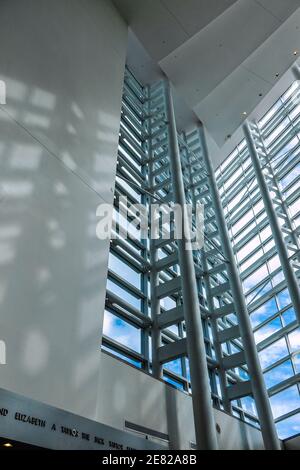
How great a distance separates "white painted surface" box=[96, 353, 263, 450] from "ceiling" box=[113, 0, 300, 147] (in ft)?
35.1

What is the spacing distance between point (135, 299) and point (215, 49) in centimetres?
934

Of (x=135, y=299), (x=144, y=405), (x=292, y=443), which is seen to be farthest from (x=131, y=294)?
(x=292, y=443)

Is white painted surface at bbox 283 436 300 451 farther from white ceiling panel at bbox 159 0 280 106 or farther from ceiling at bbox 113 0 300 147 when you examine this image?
white ceiling panel at bbox 159 0 280 106

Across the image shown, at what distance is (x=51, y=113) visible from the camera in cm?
741

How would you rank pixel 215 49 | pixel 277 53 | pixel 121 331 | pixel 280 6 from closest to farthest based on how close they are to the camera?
pixel 121 331
pixel 280 6
pixel 215 49
pixel 277 53

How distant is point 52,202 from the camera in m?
6.63

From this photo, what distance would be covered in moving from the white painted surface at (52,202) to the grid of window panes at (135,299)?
2.00 m

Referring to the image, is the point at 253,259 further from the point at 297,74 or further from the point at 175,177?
the point at 297,74

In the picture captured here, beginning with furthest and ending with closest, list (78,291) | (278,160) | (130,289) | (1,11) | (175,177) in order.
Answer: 1. (278,160)
2. (175,177)
3. (130,289)
4. (1,11)
5. (78,291)

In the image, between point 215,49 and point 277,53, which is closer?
point 215,49

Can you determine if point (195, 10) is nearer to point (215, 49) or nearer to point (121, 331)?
point (215, 49)

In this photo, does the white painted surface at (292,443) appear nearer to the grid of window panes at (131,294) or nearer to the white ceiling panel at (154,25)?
the grid of window panes at (131,294)

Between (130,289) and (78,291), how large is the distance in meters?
3.56
